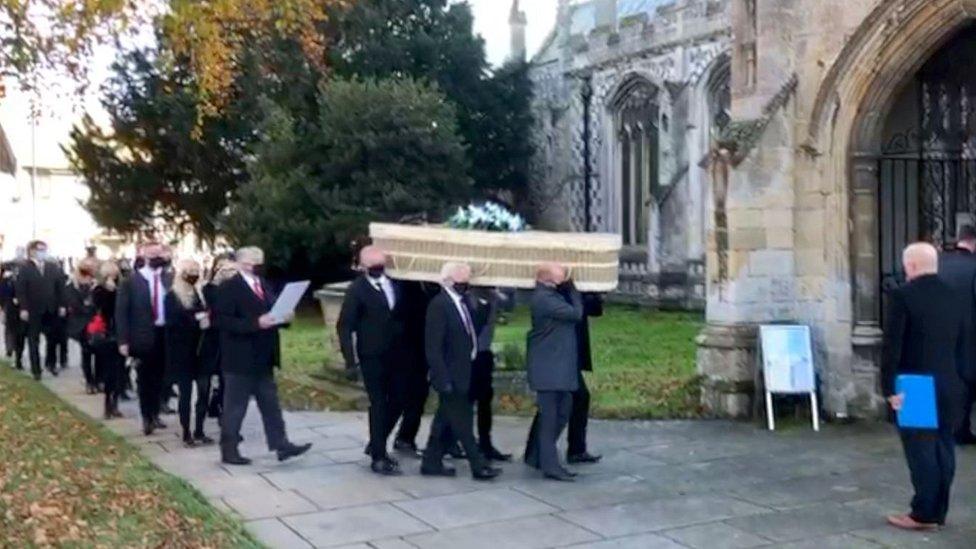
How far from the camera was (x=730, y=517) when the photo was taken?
760 centimetres

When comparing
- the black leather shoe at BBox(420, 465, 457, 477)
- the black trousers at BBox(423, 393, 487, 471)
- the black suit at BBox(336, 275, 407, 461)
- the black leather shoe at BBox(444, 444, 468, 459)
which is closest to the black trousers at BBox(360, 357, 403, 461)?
the black suit at BBox(336, 275, 407, 461)

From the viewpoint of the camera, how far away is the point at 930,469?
706 centimetres

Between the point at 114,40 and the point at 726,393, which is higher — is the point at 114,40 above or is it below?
above

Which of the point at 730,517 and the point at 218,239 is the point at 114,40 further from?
the point at 218,239

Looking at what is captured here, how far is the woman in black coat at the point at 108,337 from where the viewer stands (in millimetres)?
12414

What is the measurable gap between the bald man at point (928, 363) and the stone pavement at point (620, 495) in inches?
9.2

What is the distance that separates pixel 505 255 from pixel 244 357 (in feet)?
7.10

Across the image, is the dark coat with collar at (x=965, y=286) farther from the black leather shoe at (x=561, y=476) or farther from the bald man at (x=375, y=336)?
the bald man at (x=375, y=336)

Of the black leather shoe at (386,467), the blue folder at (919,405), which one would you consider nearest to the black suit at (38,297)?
the black leather shoe at (386,467)

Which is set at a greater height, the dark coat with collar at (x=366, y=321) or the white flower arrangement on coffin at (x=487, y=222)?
the white flower arrangement on coffin at (x=487, y=222)

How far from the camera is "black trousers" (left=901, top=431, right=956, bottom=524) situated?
705 centimetres

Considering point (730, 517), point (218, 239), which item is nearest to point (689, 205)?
point (218, 239)

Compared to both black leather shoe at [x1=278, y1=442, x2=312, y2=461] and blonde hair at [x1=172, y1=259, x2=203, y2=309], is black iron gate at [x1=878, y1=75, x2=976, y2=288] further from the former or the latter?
blonde hair at [x1=172, y1=259, x2=203, y2=309]

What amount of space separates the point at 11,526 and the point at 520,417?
570cm
